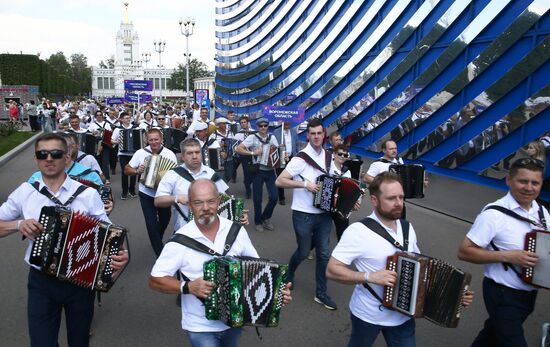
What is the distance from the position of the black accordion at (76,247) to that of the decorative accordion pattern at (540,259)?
9.74 ft

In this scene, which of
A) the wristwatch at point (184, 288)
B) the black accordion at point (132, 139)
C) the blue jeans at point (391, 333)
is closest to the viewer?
the wristwatch at point (184, 288)

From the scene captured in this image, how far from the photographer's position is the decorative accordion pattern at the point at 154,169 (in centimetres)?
594

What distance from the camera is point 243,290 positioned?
2727mm

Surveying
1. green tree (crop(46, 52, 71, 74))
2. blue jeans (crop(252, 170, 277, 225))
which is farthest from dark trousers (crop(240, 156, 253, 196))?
green tree (crop(46, 52, 71, 74))

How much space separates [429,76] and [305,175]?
25.3 ft

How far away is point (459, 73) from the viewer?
34.4 ft

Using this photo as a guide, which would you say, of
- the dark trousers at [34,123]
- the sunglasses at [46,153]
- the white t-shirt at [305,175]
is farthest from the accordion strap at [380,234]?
the dark trousers at [34,123]

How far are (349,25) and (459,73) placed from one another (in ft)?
19.9

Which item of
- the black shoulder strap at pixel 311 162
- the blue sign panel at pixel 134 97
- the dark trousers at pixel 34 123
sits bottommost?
the black shoulder strap at pixel 311 162

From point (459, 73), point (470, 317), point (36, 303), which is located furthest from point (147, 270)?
point (459, 73)

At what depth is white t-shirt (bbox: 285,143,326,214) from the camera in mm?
5109

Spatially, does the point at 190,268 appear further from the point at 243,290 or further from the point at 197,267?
the point at 243,290

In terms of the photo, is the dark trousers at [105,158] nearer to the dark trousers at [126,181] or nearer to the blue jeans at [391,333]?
the dark trousers at [126,181]

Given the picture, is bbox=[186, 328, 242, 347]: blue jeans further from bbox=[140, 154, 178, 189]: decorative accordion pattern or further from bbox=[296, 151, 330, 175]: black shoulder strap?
bbox=[140, 154, 178, 189]: decorative accordion pattern
